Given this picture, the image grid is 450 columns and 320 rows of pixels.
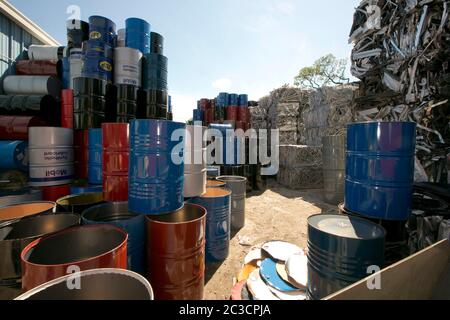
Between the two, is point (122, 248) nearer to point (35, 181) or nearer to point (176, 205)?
point (176, 205)

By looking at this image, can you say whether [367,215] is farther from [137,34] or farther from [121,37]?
[121,37]

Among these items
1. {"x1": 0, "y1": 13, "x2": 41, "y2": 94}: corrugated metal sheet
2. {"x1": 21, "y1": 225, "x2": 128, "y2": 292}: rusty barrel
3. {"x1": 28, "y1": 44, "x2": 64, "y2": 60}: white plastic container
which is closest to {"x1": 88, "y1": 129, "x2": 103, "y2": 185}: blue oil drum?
{"x1": 21, "y1": 225, "x2": 128, "y2": 292}: rusty barrel

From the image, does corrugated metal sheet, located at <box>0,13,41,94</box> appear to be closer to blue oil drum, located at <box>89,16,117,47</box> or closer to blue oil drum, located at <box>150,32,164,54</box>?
blue oil drum, located at <box>89,16,117,47</box>

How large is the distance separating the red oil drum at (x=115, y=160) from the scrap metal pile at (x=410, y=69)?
401 centimetres

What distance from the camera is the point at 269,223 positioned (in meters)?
4.86

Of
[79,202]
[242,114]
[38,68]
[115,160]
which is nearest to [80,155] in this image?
[79,202]

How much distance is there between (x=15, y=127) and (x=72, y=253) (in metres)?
3.65

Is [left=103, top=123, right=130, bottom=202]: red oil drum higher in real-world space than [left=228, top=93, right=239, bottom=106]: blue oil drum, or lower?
lower

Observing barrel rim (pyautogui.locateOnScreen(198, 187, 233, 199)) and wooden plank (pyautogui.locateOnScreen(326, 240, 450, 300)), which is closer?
wooden plank (pyautogui.locateOnScreen(326, 240, 450, 300))

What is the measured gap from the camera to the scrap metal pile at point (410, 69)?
9.80 feet

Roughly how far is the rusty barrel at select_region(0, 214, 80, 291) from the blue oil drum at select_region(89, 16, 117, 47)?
3.58 m

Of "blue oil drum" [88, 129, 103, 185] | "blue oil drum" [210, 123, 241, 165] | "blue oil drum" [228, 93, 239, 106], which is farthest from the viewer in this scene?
"blue oil drum" [228, 93, 239, 106]

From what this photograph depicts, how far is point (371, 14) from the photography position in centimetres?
422

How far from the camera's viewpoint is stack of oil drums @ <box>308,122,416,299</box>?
62.1 inches
